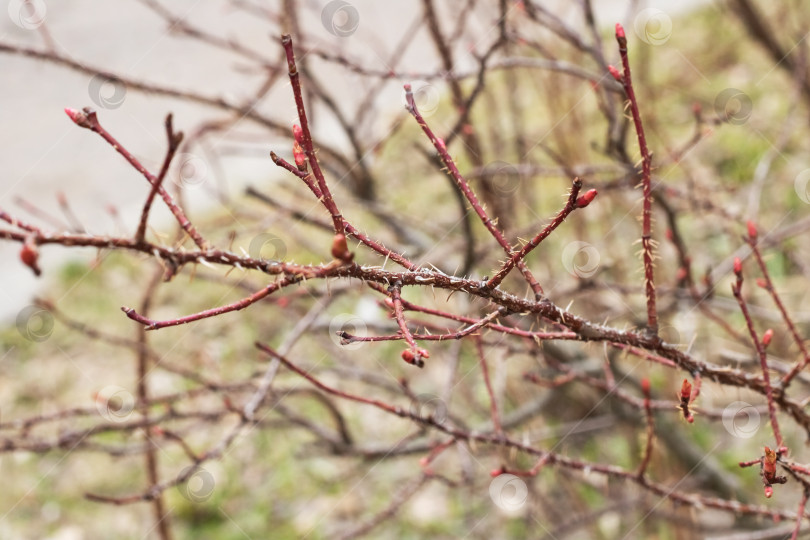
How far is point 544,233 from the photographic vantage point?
828 mm

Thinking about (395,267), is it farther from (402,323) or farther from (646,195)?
(402,323)

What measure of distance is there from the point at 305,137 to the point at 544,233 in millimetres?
295

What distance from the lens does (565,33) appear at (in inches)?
77.5

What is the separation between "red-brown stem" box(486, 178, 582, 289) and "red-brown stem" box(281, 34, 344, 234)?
0.20 meters

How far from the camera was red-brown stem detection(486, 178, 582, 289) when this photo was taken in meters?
0.80

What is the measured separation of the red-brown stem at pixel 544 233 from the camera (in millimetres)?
795

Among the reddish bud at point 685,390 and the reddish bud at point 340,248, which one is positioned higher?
the reddish bud at point 340,248

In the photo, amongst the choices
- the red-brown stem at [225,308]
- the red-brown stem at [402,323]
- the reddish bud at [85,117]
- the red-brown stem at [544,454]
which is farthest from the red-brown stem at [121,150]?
the red-brown stem at [544,454]

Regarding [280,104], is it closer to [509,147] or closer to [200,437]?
[509,147]

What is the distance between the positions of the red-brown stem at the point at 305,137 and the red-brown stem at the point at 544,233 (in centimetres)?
20

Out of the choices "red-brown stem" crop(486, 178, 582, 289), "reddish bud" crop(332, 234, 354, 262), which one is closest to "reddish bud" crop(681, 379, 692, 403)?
"red-brown stem" crop(486, 178, 582, 289)

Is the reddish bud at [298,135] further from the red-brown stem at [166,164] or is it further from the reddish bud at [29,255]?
the reddish bud at [29,255]

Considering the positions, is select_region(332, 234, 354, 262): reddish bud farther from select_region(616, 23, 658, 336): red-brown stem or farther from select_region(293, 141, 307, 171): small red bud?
select_region(616, 23, 658, 336): red-brown stem

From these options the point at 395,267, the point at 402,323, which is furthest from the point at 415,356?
the point at 395,267
